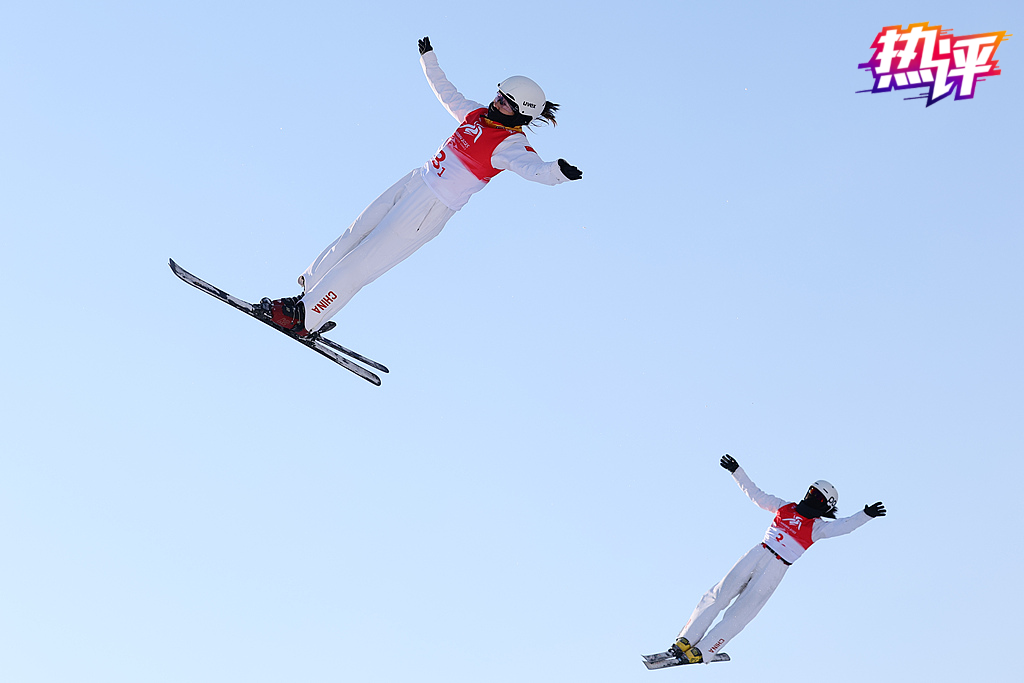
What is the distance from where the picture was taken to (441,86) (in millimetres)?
16000

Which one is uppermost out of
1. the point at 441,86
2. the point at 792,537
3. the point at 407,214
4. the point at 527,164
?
the point at 441,86

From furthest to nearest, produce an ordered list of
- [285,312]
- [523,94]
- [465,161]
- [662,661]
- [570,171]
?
[662,661], [285,312], [465,161], [523,94], [570,171]

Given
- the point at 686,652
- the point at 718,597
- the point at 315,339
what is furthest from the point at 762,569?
the point at 315,339

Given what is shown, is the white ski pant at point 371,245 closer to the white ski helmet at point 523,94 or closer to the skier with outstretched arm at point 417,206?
the skier with outstretched arm at point 417,206

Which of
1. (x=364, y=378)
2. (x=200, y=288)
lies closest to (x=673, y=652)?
(x=364, y=378)

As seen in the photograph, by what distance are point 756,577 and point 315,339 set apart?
7791 millimetres

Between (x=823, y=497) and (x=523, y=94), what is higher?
(x=523, y=94)

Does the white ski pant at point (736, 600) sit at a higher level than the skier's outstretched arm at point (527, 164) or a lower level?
lower

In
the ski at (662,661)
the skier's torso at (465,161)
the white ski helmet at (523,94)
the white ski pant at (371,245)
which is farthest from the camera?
the ski at (662,661)

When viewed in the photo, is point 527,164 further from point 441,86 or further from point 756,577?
point 756,577

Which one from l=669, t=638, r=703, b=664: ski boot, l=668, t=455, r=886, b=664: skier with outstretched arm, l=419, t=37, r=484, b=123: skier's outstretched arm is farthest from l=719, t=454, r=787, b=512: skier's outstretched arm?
l=419, t=37, r=484, b=123: skier's outstretched arm

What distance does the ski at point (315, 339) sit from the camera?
15.7 m

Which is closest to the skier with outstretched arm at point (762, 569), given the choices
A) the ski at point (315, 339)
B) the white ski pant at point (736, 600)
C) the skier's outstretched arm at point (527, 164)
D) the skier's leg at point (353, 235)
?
the white ski pant at point (736, 600)

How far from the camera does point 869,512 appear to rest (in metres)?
18.8
